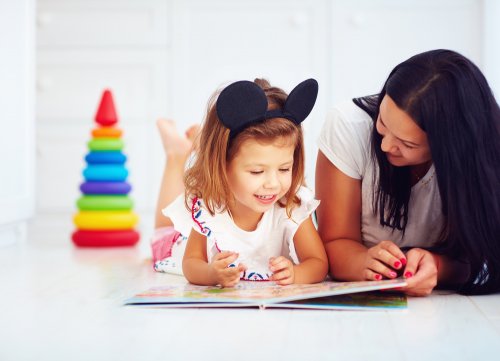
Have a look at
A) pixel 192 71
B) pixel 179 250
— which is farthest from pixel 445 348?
pixel 192 71

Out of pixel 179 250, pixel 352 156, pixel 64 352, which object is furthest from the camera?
pixel 179 250

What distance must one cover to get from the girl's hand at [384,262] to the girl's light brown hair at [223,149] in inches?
8.8

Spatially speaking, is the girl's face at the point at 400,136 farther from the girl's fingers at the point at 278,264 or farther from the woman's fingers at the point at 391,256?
the girl's fingers at the point at 278,264

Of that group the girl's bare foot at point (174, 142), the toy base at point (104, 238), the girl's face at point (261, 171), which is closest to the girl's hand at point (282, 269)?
Result: the girl's face at point (261, 171)

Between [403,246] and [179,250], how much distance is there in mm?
537

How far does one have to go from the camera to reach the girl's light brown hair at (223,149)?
1325mm

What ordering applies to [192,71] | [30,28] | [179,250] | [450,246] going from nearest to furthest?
1. [450,246]
2. [179,250]
3. [30,28]
4. [192,71]

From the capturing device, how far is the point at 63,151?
3.42 metres

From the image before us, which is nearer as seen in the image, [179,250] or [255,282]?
[255,282]

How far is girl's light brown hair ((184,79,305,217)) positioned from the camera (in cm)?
133

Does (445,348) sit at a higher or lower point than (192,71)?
lower

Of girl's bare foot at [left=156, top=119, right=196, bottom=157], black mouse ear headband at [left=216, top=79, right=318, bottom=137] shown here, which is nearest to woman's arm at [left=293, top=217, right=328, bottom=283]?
black mouse ear headband at [left=216, top=79, right=318, bottom=137]

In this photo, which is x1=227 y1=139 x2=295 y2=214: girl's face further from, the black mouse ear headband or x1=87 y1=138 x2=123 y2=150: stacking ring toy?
x1=87 y1=138 x2=123 y2=150: stacking ring toy

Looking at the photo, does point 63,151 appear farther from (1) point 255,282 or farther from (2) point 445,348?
(2) point 445,348
